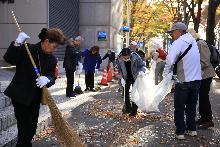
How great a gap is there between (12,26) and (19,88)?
15.6 metres

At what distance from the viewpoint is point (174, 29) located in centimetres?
791

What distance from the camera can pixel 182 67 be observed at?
26.1ft

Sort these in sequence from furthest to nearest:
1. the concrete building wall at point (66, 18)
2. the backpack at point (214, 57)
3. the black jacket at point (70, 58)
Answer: the concrete building wall at point (66, 18), the black jacket at point (70, 58), the backpack at point (214, 57)

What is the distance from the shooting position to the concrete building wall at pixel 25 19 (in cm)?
2045

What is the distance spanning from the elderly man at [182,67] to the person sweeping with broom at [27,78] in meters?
2.83

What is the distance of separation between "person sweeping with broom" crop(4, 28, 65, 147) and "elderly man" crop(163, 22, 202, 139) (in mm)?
2825

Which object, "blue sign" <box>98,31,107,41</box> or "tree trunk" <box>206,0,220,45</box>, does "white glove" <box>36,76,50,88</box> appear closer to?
"tree trunk" <box>206,0,220,45</box>

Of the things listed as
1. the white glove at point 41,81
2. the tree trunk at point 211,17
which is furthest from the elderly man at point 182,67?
the tree trunk at point 211,17

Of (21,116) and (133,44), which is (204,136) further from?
(133,44)

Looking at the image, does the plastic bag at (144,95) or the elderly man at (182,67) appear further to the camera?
the plastic bag at (144,95)

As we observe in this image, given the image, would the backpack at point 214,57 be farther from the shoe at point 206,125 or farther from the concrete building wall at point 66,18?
the concrete building wall at point 66,18

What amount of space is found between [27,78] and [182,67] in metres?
3.28

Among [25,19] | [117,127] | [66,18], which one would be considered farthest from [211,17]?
[117,127]

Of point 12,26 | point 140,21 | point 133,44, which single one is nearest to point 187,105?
point 133,44
